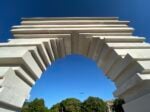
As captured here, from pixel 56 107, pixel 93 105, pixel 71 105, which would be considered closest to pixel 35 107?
pixel 56 107

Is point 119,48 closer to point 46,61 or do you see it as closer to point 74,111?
point 46,61

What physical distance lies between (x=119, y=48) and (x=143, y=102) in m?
1.57

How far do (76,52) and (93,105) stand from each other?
6771cm

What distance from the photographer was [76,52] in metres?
6.62

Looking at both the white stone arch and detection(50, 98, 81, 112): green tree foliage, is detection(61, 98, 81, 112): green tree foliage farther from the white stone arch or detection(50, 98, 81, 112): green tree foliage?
the white stone arch

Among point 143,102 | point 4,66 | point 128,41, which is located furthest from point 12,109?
point 128,41

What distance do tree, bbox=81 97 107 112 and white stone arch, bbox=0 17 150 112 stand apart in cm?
6750

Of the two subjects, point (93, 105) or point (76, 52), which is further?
point (93, 105)

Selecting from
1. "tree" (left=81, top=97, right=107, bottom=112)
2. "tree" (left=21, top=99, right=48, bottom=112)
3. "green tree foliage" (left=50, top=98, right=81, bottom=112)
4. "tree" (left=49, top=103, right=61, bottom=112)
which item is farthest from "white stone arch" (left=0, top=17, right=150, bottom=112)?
"tree" (left=49, top=103, right=61, bottom=112)

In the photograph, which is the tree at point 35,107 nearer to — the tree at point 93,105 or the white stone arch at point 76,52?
the tree at point 93,105

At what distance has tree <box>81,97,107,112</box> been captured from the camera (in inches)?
2788

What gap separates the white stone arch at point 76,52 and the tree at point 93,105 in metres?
67.5

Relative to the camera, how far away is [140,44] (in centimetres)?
506

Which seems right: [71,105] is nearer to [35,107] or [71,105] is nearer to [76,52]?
[35,107]
